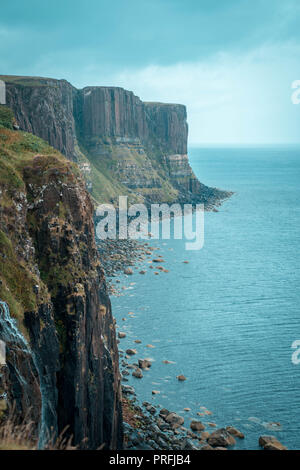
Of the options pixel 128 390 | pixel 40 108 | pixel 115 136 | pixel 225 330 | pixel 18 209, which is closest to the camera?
pixel 18 209

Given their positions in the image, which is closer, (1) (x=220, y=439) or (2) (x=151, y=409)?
(1) (x=220, y=439)

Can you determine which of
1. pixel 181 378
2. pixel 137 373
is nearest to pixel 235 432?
pixel 181 378

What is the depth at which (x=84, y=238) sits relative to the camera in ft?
90.1

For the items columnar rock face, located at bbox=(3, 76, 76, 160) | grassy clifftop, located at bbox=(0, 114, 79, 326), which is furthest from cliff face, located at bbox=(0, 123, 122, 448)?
columnar rock face, located at bbox=(3, 76, 76, 160)

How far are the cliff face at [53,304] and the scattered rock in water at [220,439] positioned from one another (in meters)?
7.56

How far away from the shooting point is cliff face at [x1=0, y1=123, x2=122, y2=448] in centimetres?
2017

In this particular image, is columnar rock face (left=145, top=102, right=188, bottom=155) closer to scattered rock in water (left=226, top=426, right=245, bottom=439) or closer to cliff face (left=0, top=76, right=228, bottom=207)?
cliff face (left=0, top=76, right=228, bottom=207)

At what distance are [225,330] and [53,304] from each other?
32.6 metres

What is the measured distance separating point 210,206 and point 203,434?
115 metres

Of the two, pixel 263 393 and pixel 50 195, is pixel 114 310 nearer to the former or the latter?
pixel 263 393

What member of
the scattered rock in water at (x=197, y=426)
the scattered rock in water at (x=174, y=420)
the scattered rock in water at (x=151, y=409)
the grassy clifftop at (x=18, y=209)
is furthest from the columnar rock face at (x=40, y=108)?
the scattered rock in water at (x=197, y=426)

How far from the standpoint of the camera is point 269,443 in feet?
107

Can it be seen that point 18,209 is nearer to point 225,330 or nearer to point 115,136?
point 225,330
